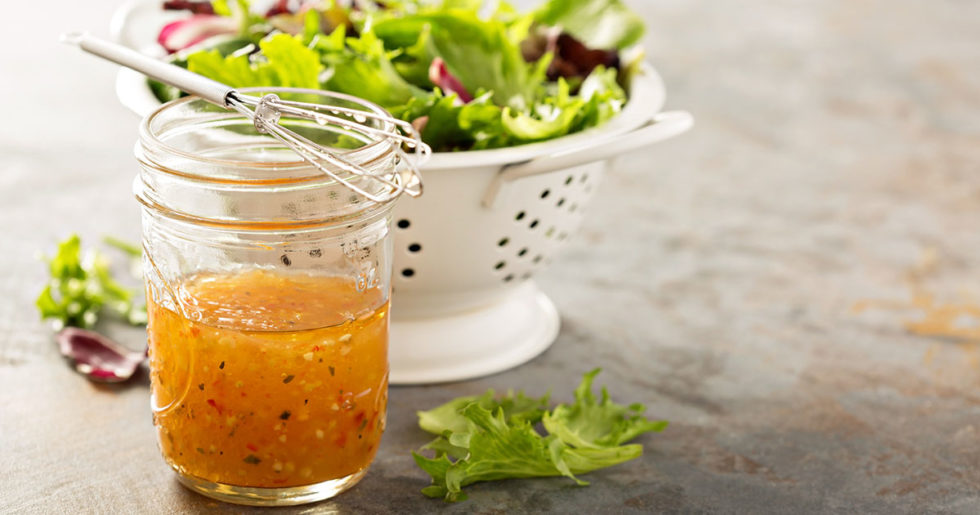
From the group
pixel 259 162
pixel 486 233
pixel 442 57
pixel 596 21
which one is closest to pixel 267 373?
pixel 259 162

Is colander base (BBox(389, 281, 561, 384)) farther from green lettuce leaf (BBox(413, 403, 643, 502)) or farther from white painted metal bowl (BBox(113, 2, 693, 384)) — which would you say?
green lettuce leaf (BBox(413, 403, 643, 502))

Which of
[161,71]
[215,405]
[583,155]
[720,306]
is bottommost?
[720,306]

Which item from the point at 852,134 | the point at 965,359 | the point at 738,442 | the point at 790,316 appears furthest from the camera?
the point at 852,134

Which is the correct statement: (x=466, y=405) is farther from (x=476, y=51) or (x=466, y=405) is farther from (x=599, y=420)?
(x=476, y=51)

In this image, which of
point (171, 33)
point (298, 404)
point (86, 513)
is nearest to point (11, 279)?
point (171, 33)

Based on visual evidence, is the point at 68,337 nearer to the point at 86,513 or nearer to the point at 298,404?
the point at 86,513

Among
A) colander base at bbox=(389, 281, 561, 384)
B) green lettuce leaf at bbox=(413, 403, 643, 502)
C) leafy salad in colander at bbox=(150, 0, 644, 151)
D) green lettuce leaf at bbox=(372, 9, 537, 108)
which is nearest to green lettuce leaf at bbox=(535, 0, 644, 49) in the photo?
leafy salad in colander at bbox=(150, 0, 644, 151)
